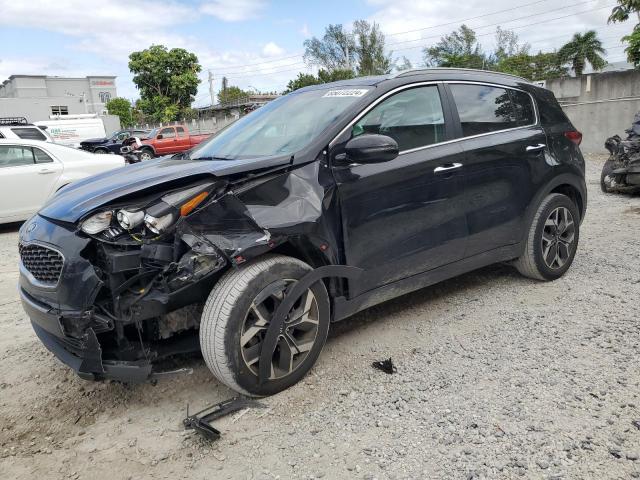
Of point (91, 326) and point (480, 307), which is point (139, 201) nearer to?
point (91, 326)

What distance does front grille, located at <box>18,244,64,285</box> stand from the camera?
8.92ft

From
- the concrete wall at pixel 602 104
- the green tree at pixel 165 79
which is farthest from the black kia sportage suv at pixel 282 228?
the green tree at pixel 165 79

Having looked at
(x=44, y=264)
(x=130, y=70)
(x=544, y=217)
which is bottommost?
(x=544, y=217)

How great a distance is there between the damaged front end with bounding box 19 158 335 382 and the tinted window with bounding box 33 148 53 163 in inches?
265

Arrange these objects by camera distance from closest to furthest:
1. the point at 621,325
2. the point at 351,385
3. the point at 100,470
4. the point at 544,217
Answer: the point at 100,470
the point at 351,385
the point at 621,325
the point at 544,217

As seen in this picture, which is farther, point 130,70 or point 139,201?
point 130,70

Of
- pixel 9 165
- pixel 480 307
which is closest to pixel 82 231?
→ pixel 480 307

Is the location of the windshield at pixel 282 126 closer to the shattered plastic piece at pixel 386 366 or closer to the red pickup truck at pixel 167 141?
the shattered plastic piece at pixel 386 366

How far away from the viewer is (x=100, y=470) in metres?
2.48

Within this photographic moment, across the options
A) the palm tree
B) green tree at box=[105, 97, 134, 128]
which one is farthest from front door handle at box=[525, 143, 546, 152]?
green tree at box=[105, 97, 134, 128]

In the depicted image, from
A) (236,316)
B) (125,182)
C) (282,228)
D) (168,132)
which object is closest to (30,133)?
(168,132)

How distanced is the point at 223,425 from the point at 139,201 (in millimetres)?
1226

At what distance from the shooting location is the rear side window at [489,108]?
12.8 ft

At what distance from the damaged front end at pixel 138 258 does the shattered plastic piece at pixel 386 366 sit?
3.37 ft
